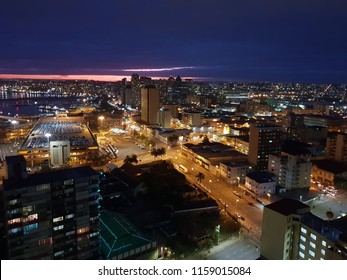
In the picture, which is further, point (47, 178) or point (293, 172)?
point (293, 172)

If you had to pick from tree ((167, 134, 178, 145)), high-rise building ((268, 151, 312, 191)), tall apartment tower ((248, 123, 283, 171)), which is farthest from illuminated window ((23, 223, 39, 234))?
tree ((167, 134, 178, 145))

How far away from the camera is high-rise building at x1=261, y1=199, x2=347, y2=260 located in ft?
13.8

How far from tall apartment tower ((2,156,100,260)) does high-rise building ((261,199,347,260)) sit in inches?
104

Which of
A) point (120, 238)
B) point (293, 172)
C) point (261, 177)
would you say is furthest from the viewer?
point (293, 172)

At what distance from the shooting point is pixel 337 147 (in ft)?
33.8

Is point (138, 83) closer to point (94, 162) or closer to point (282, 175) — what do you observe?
point (94, 162)

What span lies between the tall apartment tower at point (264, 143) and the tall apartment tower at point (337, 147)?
2.06m

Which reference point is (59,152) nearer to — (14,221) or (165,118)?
(14,221)

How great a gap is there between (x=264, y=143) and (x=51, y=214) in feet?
23.3

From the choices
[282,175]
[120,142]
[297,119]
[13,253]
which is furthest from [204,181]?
[297,119]

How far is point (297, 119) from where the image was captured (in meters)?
16.3

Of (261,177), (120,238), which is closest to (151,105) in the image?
(261,177)

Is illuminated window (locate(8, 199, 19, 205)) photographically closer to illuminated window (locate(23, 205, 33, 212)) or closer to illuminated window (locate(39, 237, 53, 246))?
illuminated window (locate(23, 205, 33, 212))

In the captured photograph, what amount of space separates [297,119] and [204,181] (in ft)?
30.9
